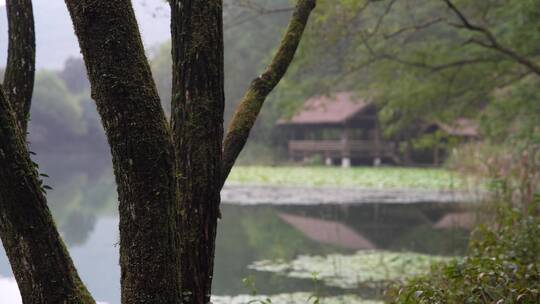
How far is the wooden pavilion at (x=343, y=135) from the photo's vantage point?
32.2 m

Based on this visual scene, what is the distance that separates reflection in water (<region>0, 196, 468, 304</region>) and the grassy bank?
441 cm

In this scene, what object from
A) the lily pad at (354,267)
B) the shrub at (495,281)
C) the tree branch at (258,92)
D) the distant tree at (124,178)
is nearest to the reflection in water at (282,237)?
the lily pad at (354,267)

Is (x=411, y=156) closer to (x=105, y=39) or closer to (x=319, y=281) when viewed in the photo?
(x=319, y=281)

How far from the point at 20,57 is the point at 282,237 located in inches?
370

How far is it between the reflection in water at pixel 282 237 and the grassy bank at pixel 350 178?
4415 millimetres

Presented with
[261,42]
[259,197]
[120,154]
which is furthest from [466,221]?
[261,42]

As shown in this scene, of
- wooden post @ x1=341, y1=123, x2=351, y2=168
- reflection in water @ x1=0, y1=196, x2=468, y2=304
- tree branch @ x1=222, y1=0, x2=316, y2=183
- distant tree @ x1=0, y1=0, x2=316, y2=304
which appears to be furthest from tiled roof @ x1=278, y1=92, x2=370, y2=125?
distant tree @ x1=0, y1=0, x2=316, y2=304

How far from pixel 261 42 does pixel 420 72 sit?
27902mm

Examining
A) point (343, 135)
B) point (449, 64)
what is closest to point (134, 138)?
point (449, 64)

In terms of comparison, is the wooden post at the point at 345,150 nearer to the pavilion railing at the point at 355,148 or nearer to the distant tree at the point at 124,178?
the pavilion railing at the point at 355,148

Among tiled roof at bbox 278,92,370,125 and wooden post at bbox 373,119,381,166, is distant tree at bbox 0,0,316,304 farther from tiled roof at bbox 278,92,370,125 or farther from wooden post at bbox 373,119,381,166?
wooden post at bbox 373,119,381,166

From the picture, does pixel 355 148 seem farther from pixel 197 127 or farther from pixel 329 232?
pixel 197 127

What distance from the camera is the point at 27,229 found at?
2076mm

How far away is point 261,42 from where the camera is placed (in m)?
37.0
